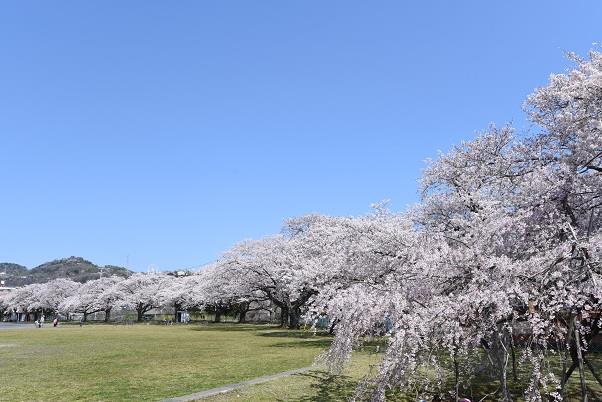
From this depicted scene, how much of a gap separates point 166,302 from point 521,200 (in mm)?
68757

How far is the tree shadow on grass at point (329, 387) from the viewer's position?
10.6 metres

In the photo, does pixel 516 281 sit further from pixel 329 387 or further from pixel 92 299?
pixel 92 299

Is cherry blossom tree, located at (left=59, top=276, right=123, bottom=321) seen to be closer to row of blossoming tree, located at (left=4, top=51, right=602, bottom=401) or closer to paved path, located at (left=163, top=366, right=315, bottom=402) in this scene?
paved path, located at (left=163, top=366, right=315, bottom=402)

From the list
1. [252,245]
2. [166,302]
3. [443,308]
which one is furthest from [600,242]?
[166,302]

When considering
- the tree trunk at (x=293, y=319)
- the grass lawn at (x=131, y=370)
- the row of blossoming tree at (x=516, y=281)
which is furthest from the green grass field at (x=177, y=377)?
the tree trunk at (x=293, y=319)

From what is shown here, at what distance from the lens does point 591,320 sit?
27.6 feet

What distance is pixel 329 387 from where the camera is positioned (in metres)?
11.8

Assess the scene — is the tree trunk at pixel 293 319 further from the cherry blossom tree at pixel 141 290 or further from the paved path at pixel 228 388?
the cherry blossom tree at pixel 141 290

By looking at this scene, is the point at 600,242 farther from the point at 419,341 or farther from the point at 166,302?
the point at 166,302

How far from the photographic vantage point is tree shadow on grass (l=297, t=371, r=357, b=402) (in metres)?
10.6

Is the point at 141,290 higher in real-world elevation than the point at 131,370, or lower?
higher

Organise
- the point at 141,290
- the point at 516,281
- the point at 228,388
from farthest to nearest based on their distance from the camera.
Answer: the point at 141,290 < the point at 228,388 < the point at 516,281

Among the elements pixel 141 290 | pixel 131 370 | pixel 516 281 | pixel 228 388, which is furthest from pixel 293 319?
pixel 141 290

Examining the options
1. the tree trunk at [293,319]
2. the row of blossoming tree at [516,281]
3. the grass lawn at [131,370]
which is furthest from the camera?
the tree trunk at [293,319]
